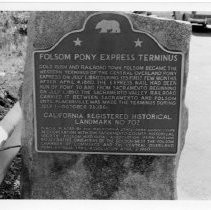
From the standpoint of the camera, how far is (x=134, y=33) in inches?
135

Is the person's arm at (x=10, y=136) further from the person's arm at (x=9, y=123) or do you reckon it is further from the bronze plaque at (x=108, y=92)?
the bronze plaque at (x=108, y=92)

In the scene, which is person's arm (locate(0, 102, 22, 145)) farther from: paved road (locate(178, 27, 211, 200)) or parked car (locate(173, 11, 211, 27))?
parked car (locate(173, 11, 211, 27))

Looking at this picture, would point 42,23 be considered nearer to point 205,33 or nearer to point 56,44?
point 56,44

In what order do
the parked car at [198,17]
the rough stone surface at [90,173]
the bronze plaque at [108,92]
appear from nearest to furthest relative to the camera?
the bronze plaque at [108,92]
the rough stone surface at [90,173]
the parked car at [198,17]

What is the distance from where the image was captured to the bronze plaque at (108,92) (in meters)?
3.45

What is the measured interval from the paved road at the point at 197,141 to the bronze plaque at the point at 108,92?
3.78 feet

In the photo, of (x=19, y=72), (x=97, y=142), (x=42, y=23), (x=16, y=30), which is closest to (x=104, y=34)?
(x=42, y=23)

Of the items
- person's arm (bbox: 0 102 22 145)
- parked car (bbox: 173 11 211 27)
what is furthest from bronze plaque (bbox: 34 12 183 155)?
parked car (bbox: 173 11 211 27)

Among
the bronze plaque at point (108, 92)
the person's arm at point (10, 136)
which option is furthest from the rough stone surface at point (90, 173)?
the person's arm at point (10, 136)

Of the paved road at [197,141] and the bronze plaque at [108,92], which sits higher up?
the bronze plaque at [108,92]

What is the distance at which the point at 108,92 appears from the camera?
355cm

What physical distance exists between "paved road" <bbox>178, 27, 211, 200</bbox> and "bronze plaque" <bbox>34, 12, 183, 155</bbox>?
3.78ft

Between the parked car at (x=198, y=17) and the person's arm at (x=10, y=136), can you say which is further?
the parked car at (x=198, y=17)

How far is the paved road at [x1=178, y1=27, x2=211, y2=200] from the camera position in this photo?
465 cm
